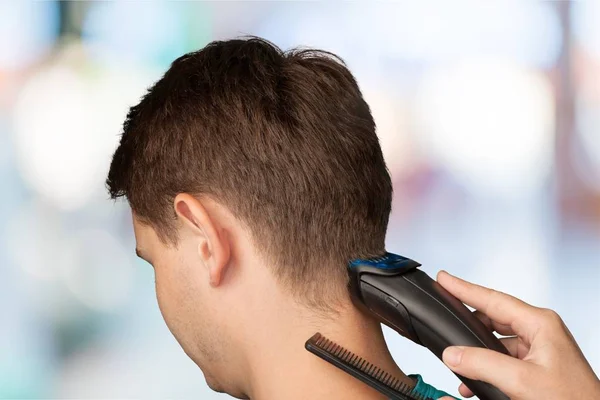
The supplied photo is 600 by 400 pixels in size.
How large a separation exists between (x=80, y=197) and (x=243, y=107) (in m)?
2.37

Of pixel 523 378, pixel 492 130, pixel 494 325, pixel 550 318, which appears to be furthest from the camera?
pixel 492 130

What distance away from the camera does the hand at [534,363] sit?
87cm

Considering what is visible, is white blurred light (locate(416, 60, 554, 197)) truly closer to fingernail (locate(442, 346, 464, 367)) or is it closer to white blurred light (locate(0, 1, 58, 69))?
white blurred light (locate(0, 1, 58, 69))

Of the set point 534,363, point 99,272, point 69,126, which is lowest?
point 99,272

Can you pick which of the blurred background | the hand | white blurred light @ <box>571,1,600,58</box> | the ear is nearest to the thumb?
the hand

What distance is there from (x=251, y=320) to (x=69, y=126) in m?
2.39

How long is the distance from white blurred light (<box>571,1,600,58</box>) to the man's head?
246 cm

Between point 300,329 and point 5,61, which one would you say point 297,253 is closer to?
point 300,329


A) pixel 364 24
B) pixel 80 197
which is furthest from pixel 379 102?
pixel 80 197

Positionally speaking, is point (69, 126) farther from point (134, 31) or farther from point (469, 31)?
point (469, 31)

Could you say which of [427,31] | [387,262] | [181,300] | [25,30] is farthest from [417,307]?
[25,30]

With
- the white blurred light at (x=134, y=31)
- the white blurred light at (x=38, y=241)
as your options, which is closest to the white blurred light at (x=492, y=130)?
the white blurred light at (x=134, y=31)

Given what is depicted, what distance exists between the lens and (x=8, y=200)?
3.27 m

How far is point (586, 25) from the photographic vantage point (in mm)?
3301
